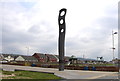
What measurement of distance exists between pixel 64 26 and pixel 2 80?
1915 cm

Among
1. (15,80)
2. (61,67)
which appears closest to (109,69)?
(61,67)

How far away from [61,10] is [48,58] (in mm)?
89752

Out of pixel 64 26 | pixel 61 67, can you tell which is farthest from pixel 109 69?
pixel 64 26

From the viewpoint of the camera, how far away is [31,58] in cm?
12125

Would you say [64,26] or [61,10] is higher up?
[61,10]

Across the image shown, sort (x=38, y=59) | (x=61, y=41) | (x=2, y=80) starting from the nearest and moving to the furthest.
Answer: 1. (x=2, y=80)
2. (x=61, y=41)
3. (x=38, y=59)

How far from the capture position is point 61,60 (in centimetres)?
3366

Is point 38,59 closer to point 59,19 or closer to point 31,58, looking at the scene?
point 31,58

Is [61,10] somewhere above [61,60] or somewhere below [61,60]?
above

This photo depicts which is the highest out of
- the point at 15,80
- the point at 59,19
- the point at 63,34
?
the point at 59,19

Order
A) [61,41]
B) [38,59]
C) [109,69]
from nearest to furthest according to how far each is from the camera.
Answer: [61,41]
[109,69]
[38,59]

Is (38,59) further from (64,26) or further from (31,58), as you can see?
(64,26)

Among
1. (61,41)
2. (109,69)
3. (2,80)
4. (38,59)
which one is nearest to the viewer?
(2,80)

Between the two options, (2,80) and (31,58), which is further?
(31,58)
